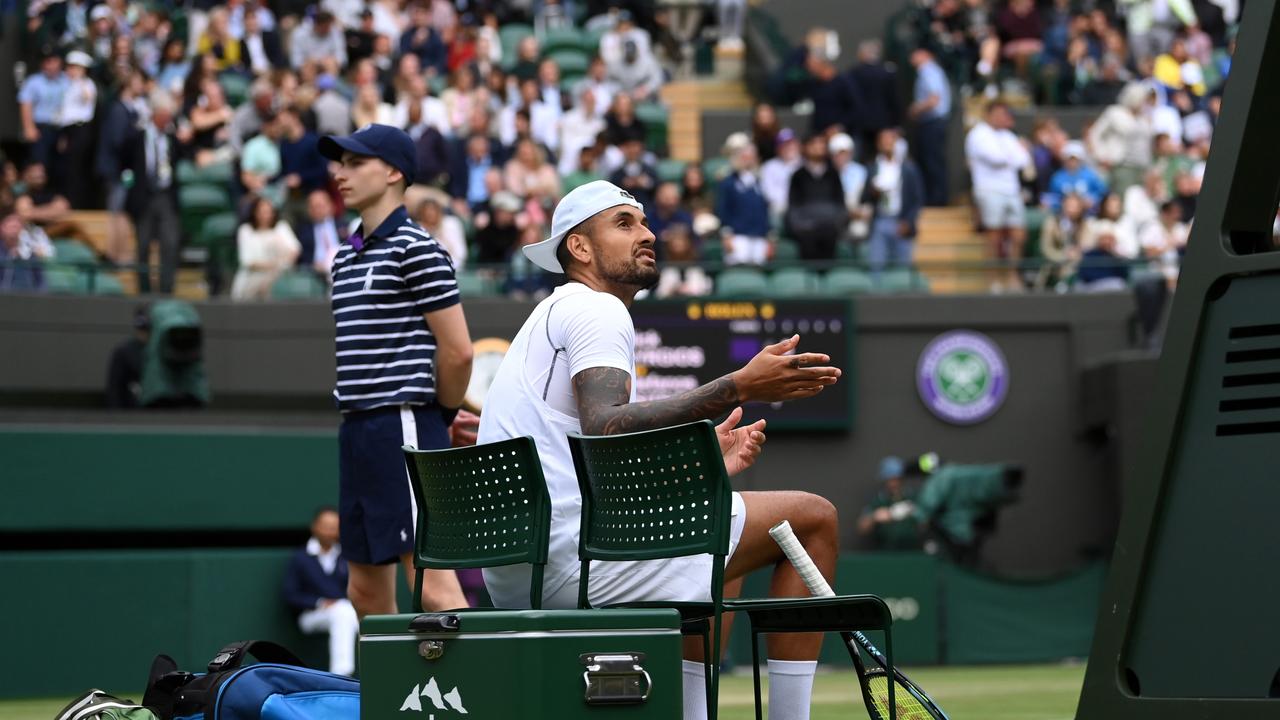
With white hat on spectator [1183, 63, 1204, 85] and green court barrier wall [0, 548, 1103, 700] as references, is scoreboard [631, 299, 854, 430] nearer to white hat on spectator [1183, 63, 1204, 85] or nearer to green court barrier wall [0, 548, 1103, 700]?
green court barrier wall [0, 548, 1103, 700]

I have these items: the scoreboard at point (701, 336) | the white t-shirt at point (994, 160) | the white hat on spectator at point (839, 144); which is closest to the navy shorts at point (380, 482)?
the scoreboard at point (701, 336)

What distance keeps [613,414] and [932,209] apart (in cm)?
1537

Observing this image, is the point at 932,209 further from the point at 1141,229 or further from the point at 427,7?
the point at 427,7

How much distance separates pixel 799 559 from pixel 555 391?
80 cm

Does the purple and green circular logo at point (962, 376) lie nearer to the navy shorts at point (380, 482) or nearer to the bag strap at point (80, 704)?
the navy shorts at point (380, 482)

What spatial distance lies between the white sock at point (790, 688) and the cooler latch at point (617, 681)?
0.95 m

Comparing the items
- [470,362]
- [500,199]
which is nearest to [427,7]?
[500,199]

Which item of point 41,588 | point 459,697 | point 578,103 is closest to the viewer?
point 459,697

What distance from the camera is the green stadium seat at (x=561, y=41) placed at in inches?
794

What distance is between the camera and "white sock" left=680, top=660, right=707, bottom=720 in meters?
4.80

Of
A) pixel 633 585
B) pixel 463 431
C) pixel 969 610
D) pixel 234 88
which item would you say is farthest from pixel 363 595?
pixel 234 88

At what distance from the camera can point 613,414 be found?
172 inches

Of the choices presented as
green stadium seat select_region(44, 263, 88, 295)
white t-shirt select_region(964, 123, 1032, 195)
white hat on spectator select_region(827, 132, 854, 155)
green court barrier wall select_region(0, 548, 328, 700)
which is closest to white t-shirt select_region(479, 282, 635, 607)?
green court barrier wall select_region(0, 548, 328, 700)

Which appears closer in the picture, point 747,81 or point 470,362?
point 470,362
